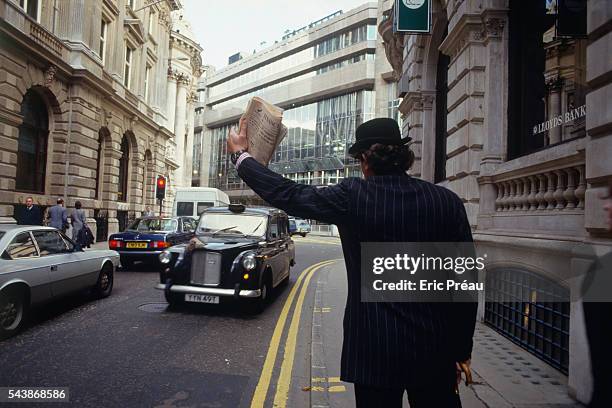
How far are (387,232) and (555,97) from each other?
5339 millimetres

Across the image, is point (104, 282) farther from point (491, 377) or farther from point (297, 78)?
point (297, 78)

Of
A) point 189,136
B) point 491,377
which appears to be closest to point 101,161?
point 491,377

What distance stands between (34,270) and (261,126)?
209 inches

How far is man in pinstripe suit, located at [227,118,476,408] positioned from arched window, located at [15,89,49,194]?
18.3m

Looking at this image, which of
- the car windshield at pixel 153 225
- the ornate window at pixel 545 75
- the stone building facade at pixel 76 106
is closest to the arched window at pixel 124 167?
the stone building facade at pixel 76 106

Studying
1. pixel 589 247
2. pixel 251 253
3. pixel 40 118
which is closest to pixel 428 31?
pixel 251 253

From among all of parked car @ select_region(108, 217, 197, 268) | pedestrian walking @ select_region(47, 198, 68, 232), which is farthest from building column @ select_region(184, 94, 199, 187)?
parked car @ select_region(108, 217, 197, 268)

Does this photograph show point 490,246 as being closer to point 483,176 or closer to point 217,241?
point 483,176

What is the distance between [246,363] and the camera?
16.1ft

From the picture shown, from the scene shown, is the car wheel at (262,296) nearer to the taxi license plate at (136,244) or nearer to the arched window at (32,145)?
the taxi license plate at (136,244)

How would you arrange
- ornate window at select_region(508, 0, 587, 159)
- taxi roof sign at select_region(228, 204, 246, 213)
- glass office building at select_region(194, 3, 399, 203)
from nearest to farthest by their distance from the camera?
ornate window at select_region(508, 0, 587, 159) → taxi roof sign at select_region(228, 204, 246, 213) → glass office building at select_region(194, 3, 399, 203)

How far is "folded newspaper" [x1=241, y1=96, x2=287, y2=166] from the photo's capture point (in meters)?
2.00

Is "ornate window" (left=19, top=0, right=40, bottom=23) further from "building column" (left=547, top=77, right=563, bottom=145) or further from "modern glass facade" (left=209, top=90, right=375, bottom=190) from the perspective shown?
"modern glass facade" (left=209, top=90, right=375, bottom=190)

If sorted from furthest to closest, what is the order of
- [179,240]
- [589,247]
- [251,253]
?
1. [179,240]
2. [251,253]
3. [589,247]
